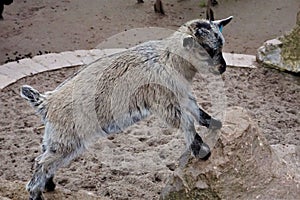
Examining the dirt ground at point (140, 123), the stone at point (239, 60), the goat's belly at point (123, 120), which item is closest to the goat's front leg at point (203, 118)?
the goat's belly at point (123, 120)

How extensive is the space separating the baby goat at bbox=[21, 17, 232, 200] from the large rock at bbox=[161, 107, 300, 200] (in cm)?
8

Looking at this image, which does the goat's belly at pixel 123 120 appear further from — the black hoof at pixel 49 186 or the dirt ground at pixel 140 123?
the dirt ground at pixel 140 123

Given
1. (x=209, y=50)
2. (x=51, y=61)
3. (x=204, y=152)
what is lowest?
(x=51, y=61)

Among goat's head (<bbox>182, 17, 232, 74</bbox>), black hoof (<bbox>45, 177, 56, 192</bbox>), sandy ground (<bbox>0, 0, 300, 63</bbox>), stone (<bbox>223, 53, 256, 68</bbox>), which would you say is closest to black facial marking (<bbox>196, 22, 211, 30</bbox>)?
goat's head (<bbox>182, 17, 232, 74</bbox>)

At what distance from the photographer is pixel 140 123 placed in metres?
4.68

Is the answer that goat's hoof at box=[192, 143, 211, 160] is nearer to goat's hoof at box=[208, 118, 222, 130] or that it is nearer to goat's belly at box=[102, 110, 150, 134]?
goat's hoof at box=[208, 118, 222, 130]

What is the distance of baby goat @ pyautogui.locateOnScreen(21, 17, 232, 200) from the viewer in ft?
9.71

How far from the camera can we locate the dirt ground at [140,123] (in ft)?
12.9

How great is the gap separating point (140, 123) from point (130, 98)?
1.68 metres

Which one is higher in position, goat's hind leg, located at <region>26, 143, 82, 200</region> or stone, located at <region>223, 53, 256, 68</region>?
goat's hind leg, located at <region>26, 143, 82, 200</region>

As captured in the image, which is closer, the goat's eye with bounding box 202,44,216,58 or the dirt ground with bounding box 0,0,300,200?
the goat's eye with bounding box 202,44,216,58

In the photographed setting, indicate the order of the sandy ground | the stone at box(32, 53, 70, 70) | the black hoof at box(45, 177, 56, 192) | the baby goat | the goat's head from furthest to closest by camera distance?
the sandy ground < the stone at box(32, 53, 70, 70) < the black hoof at box(45, 177, 56, 192) < the baby goat < the goat's head

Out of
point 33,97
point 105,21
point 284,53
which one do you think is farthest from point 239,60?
→ point 33,97

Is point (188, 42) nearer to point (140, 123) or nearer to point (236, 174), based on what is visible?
point (236, 174)
